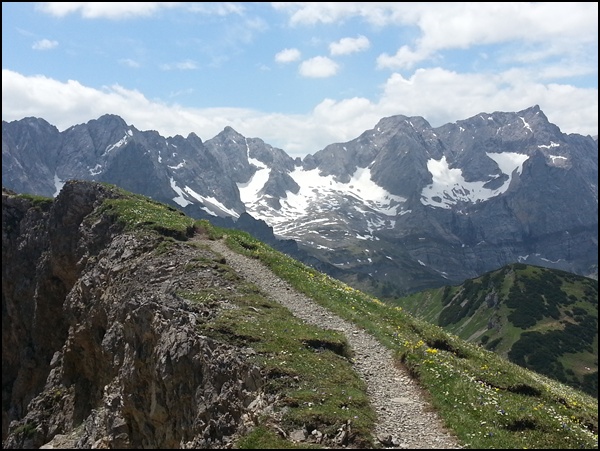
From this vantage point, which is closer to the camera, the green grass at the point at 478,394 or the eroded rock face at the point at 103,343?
the green grass at the point at 478,394

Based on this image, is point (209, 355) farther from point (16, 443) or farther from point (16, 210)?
point (16, 210)

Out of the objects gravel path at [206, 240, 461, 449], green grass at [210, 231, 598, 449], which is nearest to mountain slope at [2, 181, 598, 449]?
green grass at [210, 231, 598, 449]

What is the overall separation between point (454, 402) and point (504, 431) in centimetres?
275

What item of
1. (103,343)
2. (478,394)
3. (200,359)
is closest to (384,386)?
(478,394)

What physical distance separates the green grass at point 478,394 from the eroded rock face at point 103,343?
8.80m

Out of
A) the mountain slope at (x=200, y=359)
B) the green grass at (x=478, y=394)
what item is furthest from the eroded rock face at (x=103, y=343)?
the green grass at (x=478, y=394)

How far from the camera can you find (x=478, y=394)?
929 inches

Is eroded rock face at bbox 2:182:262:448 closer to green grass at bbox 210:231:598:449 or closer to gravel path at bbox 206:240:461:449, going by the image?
gravel path at bbox 206:240:461:449

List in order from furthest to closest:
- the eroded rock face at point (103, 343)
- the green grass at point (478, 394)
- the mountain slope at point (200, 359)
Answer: the eroded rock face at point (103, 343)
the mountain slope at point (200, 359)
the green grass at point (478, 394)

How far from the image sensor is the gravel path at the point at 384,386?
2033cm

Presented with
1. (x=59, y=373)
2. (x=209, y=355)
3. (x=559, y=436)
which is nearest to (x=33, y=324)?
(x=59, y=373)

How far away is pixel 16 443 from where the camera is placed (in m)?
47.5

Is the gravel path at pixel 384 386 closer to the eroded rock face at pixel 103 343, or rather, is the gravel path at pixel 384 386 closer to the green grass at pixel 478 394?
the green grass at pixel 478 394

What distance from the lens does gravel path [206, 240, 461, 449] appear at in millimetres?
20328
